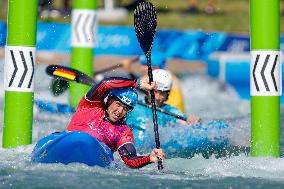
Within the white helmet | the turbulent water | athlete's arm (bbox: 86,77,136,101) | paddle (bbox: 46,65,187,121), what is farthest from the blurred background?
paddle (bbox: 46,65,187,121)

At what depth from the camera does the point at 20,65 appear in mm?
8664

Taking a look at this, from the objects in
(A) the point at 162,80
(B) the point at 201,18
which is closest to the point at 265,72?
(A) the point at 162,80

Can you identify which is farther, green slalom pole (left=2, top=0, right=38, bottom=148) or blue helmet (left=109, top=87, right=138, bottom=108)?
green slalom pole (left=2, top=0, right=38, bottom=148)

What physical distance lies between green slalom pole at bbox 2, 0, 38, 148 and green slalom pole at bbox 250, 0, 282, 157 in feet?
6.33

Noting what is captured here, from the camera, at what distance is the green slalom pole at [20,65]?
865cm

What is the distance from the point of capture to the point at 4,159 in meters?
8.30

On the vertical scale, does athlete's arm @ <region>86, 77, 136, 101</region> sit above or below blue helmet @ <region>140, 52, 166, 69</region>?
below

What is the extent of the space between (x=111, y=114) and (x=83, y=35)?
480 cm

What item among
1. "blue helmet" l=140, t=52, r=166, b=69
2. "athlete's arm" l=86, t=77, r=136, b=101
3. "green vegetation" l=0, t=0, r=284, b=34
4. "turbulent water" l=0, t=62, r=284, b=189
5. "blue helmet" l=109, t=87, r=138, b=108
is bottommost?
"turbulent water" l=0, t=62, r=284, b=189

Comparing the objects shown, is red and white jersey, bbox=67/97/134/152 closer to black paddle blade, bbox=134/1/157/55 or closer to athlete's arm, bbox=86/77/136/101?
athlete's arm, bbox=86/77/136/101

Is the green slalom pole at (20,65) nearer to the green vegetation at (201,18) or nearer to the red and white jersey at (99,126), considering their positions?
the red and white jersey at (99,126)

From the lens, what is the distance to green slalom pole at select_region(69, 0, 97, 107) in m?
12.5

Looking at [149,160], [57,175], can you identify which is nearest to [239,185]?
[149,160]

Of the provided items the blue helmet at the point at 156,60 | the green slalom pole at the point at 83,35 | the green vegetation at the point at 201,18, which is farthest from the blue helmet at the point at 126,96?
the green vegetation at the point at 201,18
